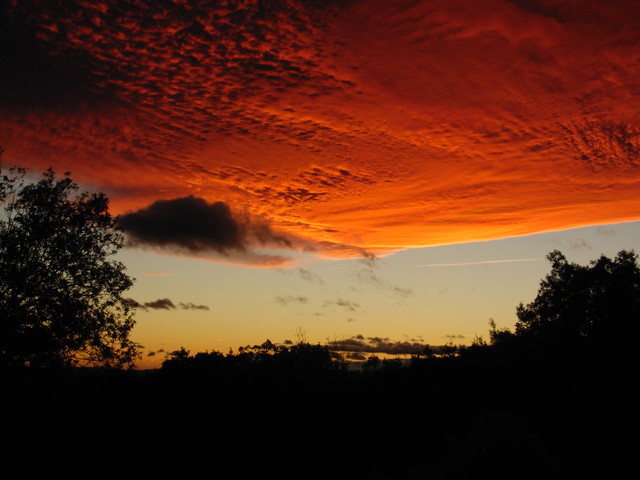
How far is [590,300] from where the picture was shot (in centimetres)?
5544

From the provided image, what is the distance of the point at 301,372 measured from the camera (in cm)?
7331

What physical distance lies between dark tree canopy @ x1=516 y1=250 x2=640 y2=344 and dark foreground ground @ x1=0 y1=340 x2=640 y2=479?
612 centimetres

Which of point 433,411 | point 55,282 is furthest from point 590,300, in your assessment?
point 55,282

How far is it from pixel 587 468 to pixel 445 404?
16541 millimetres

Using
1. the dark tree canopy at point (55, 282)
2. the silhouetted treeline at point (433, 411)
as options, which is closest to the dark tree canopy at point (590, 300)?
the silhouetted treeline at point (433, 411)

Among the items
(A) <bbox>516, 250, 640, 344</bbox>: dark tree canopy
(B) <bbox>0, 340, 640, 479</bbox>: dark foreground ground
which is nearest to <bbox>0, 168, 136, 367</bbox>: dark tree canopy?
(B) <bbox>0, 340, 640, 479</bbox>: dark foreground ground

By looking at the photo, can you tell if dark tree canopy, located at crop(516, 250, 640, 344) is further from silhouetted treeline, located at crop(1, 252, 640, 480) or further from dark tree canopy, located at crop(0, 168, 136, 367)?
dark tree canopy, located at crop(0, 168, 136, 367)

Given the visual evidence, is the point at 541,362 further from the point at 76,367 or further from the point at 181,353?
the point at 181,353

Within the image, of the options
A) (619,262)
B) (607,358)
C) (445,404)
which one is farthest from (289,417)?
(619,262)

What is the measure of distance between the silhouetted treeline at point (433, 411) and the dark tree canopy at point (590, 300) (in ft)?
0.51

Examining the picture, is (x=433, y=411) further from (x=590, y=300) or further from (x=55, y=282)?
(x=55, y=282)

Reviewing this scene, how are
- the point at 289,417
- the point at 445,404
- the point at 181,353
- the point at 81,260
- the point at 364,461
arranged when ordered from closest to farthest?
the point at 81,260 < the point at 364,461 < the point at 445,404 < the point at 289,417 < the point at 181,353

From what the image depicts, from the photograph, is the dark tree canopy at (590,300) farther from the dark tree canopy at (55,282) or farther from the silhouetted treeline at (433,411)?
the dark tree canopy at (55,282)

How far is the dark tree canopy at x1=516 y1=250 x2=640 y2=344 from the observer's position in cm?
5175
